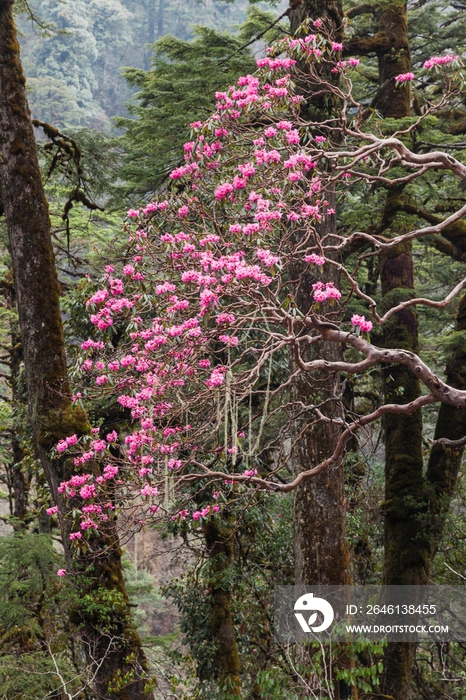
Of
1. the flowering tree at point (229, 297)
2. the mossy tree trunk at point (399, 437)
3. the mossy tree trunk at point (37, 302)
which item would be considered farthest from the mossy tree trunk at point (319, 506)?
the mossy tree trunk at point (37, 302)

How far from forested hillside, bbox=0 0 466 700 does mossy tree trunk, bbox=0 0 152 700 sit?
0.8 inches

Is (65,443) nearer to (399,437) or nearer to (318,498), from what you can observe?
(318,498)

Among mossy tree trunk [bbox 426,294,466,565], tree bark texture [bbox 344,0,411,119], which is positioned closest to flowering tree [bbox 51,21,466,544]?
mossy tree trunk [bbox 426,294,466,565]

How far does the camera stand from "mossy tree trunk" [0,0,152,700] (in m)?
5.83

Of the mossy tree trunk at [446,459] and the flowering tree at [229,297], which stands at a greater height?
the flowering tree at [229,297]

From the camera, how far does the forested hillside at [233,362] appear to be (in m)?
4.63

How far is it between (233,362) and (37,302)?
242cm

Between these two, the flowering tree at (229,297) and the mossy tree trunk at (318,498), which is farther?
the mossy tree trunk at (318,498)

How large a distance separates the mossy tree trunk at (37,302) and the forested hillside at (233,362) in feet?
0.07

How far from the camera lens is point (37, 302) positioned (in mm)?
5988

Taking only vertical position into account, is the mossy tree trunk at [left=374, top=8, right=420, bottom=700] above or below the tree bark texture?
below

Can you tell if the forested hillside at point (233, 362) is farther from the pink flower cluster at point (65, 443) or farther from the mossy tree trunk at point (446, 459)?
the pink flower cluster at point (65, 443)

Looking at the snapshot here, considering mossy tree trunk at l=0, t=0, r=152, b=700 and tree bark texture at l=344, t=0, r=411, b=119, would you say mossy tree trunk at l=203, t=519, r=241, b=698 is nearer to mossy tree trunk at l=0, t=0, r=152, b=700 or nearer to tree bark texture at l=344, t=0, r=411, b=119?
mossy tree trunk at l=0, t=0, r=152, b=700

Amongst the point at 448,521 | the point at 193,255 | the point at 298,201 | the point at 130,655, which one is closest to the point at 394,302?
the point at 448,521
